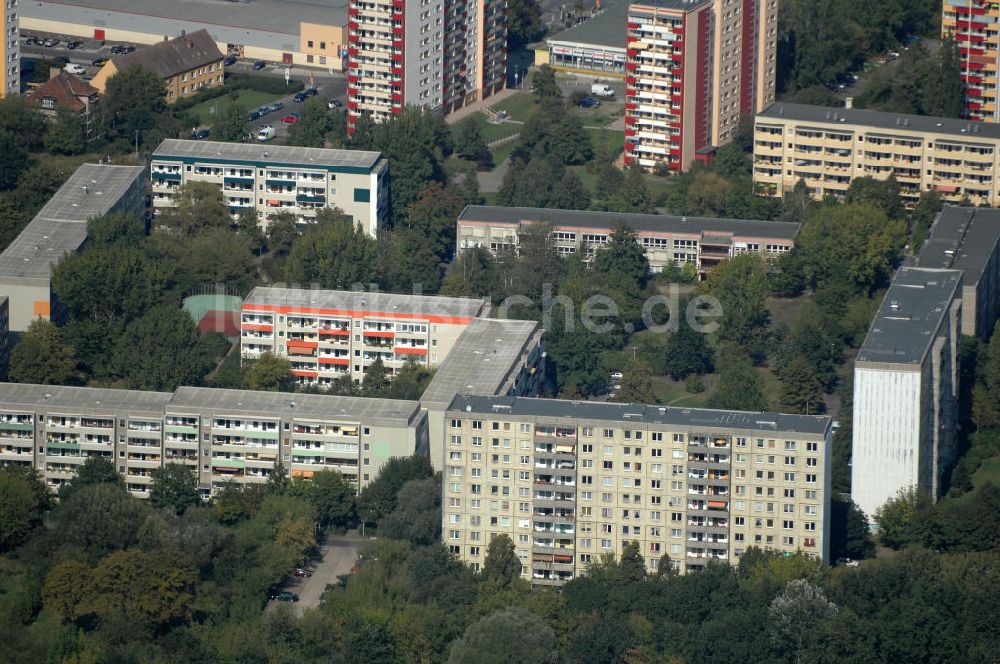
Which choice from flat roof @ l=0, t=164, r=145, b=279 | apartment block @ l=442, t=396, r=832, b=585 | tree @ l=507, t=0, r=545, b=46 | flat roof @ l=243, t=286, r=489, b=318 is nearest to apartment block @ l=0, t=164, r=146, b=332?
flat roof @ l=0, t=164, r=145, b=279

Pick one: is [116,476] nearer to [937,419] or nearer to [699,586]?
[699,586]

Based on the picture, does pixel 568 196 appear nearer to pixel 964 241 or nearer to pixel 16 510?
pixel 964 241

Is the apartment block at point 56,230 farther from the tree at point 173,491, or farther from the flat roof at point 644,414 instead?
the flat roof at point 644,414

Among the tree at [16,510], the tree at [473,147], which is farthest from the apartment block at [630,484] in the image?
the tree at [473,147]

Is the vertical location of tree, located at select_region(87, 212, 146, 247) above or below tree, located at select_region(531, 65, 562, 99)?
below

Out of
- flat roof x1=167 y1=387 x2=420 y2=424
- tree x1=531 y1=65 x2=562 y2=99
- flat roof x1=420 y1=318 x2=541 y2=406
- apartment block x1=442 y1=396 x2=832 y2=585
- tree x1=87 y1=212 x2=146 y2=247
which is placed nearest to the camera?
apartment block x1=442 y1=396 x2=832 y2=585

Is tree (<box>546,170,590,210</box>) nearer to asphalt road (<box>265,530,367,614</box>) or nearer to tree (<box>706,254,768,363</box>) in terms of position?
tree (<box>706,254,768,363</box>)
